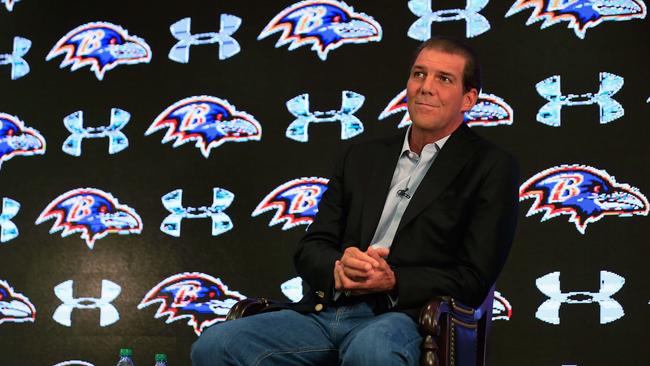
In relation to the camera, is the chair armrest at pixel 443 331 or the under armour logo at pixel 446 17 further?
the under armour logo at pixel 446 17

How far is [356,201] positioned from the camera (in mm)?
2557

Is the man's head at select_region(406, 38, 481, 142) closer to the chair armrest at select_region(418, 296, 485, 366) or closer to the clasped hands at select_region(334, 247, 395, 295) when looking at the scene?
the clasped hands at select_region(334, 247, 395, 295)

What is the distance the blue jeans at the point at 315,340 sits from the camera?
2.10 meters

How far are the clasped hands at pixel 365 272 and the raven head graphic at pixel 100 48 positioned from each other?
8.96ft

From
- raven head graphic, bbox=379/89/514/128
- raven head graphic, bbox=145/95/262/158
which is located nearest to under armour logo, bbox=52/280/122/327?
→ raven head graphic, bbox=145/95/262/158

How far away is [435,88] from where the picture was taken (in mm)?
2535

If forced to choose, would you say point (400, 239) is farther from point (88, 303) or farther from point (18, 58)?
point (18, 58)

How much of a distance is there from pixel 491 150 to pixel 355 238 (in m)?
0.46

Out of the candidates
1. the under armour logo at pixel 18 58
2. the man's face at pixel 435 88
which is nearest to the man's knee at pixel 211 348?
the man's face at pixel 435 88

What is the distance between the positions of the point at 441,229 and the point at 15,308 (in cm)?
306

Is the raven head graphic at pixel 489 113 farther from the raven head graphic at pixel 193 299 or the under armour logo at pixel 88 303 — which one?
the under armour logo at pixel 88 303

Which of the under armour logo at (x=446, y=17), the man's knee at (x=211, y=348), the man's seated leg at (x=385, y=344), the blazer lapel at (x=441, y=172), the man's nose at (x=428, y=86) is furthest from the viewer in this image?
the under armour logo at (x=446, y=17)

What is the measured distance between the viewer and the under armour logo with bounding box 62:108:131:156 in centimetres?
464

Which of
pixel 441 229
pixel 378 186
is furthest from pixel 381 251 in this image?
pixel 378 186
